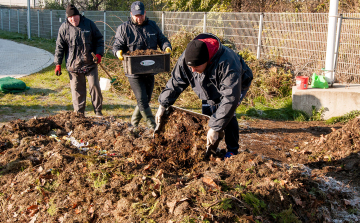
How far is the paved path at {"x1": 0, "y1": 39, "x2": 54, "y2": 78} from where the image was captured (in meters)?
10.2

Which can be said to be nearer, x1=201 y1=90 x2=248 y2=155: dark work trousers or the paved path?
x1=201 y1=90 x2=248 y2=155: dark work trousers

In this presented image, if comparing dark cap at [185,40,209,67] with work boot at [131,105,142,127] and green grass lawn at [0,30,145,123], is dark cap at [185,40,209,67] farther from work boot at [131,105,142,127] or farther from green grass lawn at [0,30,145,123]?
green grass lawn at [0,30,145,123]

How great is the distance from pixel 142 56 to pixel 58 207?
2741 millimetres

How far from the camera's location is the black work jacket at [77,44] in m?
5.53

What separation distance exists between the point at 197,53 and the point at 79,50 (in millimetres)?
3312

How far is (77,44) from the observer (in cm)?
556

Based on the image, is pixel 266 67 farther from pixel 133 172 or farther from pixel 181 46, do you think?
pixel 133 172

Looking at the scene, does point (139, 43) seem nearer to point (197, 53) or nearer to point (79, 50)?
point (79, 50)

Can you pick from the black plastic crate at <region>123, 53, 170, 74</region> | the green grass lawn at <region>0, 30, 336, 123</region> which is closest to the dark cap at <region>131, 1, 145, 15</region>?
the black plastic crate at <region>123, 53, 170, 74</region>

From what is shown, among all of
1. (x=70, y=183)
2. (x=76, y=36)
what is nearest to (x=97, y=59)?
(x=76, y=36)

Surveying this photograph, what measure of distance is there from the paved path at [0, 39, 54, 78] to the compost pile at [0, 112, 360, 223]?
264 inches

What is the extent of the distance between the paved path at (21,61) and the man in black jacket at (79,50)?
4638 mm

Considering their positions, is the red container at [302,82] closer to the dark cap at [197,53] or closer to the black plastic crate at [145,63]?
the black plastic crate at [145,63]

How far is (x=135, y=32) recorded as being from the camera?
17.0 ft
